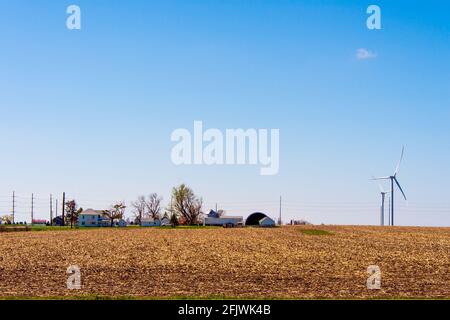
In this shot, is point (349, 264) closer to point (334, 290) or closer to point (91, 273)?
point (334, 290)

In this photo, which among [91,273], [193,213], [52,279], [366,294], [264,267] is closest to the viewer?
[366,294]
